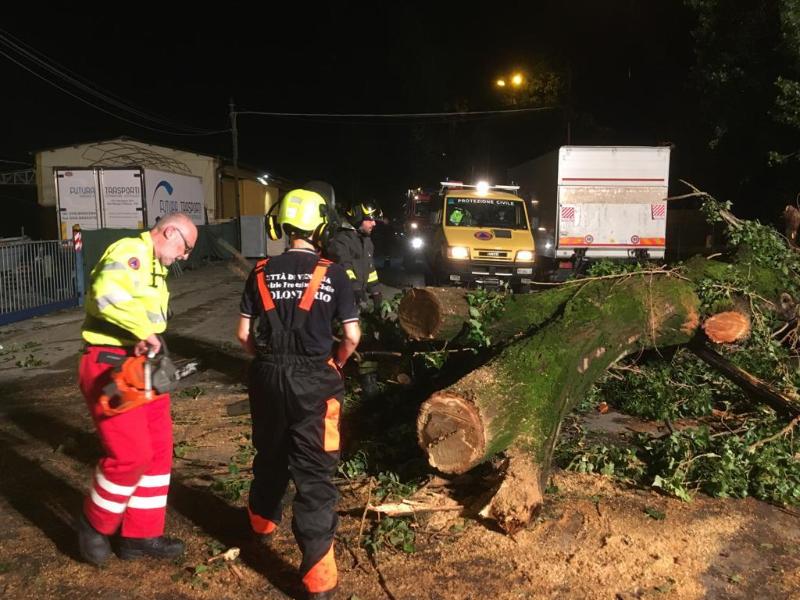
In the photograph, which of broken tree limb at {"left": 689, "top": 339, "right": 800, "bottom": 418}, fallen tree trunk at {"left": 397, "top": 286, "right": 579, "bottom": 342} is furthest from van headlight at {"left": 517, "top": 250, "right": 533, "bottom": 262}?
fallen tree trunk at {"left": 397, "top": 286, "right": 579, "bottom": 342}

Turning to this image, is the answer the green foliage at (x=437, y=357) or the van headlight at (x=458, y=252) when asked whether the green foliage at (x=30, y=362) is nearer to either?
the green foliage at (x=437, y=357)

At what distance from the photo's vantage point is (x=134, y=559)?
3.42 m

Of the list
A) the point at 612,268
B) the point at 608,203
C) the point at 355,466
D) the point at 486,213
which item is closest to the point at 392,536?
the point at 355,466

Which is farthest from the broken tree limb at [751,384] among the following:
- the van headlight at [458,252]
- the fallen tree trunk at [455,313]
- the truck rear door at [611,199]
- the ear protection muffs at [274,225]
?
the truck rear door at [611,199]

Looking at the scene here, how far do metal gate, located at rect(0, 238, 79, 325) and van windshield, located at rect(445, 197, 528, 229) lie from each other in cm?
759

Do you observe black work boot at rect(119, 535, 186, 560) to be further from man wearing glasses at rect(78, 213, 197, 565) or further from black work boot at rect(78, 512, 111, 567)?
black work boot at rect(78, 512, 111, 567)

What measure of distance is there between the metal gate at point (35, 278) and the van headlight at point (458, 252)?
7.28 m

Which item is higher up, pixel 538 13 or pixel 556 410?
pixel 538 13

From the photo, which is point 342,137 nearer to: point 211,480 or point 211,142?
point 211,142

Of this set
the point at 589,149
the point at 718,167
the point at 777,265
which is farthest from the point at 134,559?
the point at 718,167

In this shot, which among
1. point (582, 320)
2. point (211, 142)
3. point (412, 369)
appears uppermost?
point (211, 142)

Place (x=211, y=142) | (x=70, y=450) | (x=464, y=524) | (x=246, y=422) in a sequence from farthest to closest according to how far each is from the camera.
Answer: (x=211, y=142) → (x=246, y=422) → (x=70, y=450) → (x=464, y=524)

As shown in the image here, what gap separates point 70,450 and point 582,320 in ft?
13.3

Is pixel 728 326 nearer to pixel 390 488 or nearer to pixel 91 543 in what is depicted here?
pixel 390 488
